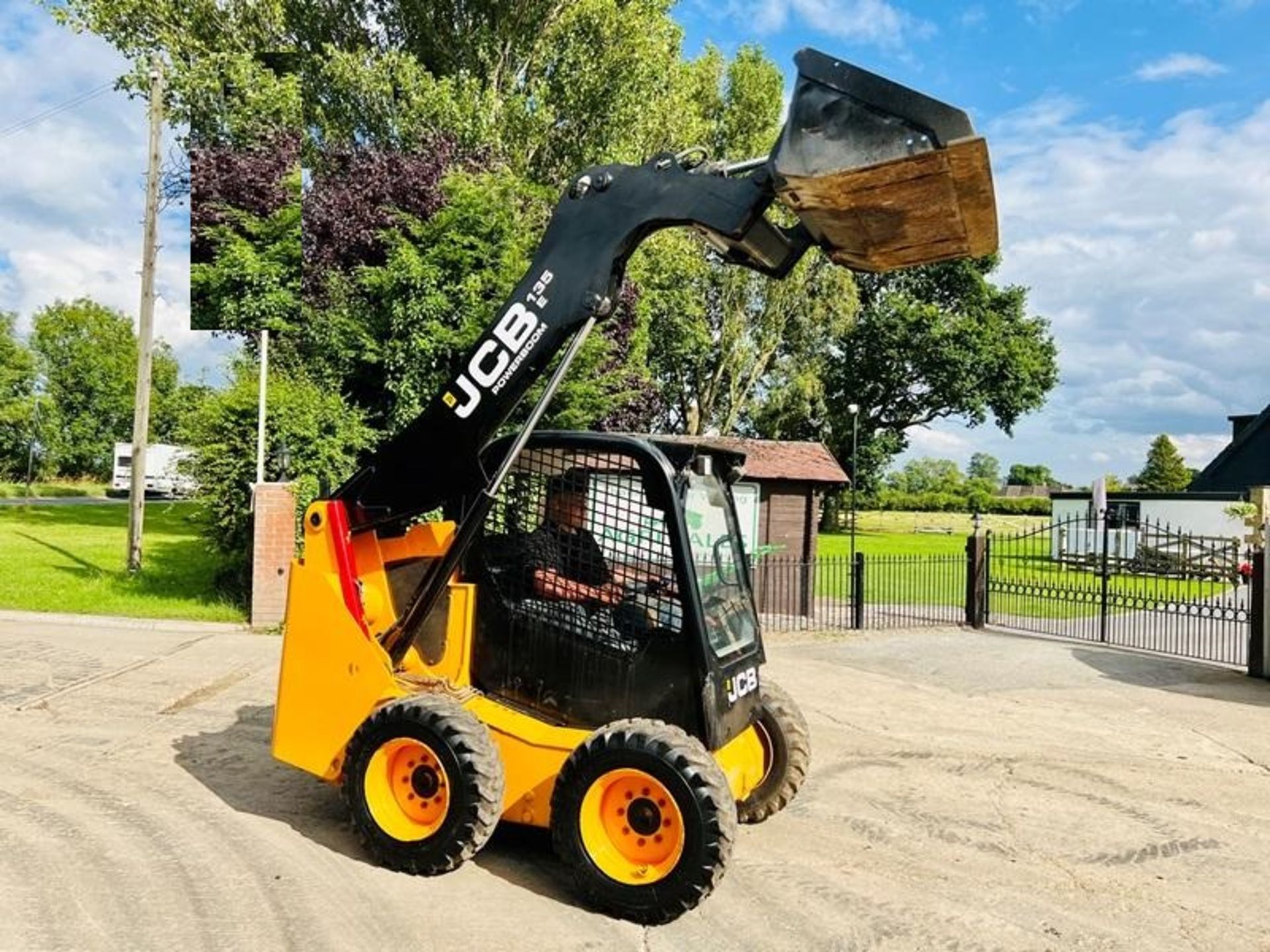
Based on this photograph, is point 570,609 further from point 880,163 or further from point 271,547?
point 271,547

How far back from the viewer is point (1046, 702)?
9250 mm

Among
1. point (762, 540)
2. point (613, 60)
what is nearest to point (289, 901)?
point (762, 540)

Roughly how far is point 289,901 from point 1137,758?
20.6 ft

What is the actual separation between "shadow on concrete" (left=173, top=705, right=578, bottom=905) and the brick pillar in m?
4.81

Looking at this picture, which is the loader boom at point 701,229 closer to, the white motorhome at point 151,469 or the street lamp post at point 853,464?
the street lamp post at point 853,464

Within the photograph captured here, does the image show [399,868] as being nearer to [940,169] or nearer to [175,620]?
[940,169]

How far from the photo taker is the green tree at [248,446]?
12211 millimetres

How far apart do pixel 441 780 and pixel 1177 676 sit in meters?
9.68

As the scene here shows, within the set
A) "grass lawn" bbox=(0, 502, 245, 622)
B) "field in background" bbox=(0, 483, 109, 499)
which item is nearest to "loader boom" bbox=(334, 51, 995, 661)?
"grass lawn" bbox=(0, 502, 245, 622)

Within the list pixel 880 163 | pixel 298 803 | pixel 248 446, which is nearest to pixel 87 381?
pixel 248 446

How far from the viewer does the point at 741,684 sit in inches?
187

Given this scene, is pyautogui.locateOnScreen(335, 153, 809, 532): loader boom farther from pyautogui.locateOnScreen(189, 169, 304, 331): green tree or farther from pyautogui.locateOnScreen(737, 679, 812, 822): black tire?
pyautogui.locateOnScreen(189, 169, 304, 331): green tree

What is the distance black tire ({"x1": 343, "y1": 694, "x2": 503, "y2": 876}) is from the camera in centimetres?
425

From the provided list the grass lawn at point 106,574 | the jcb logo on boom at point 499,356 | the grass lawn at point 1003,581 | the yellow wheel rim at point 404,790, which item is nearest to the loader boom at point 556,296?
the jcb logo on boom at point 499,356
